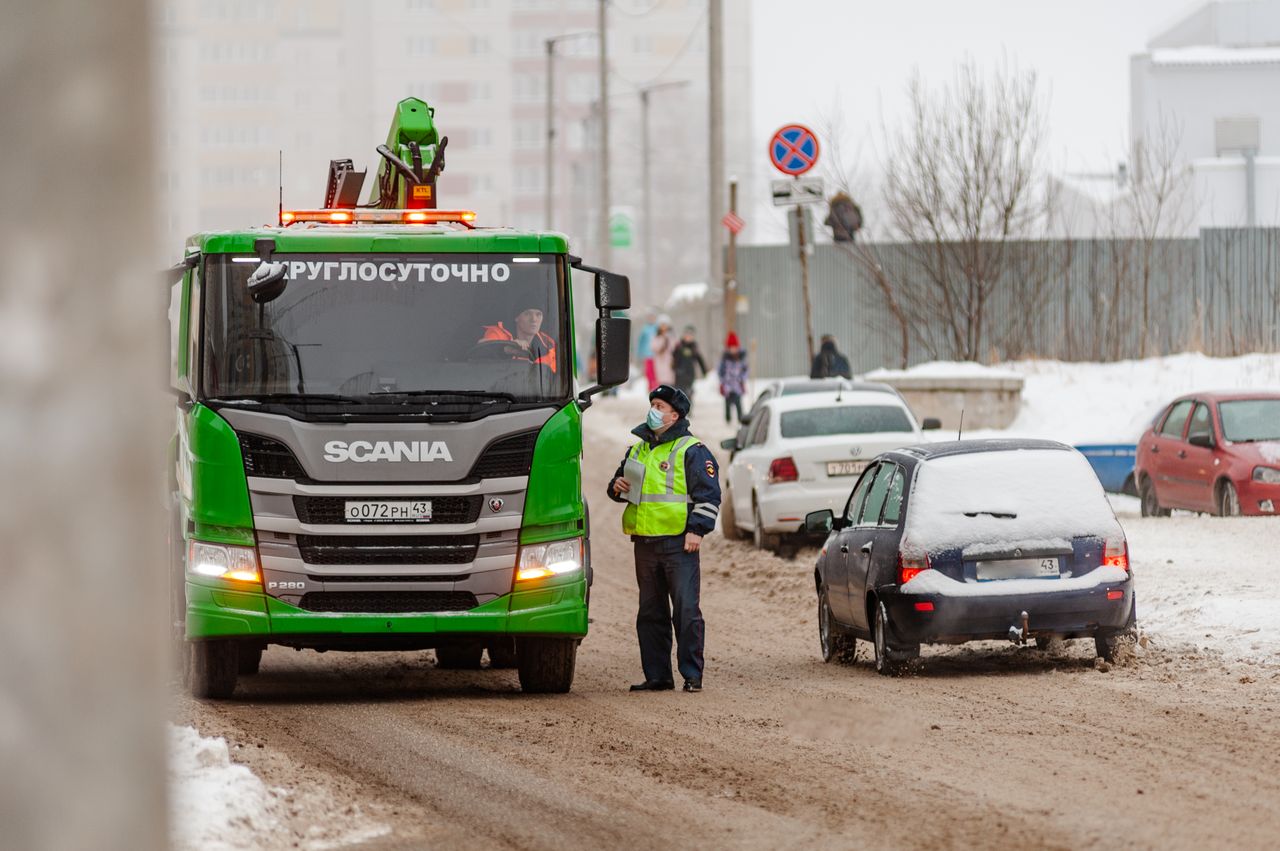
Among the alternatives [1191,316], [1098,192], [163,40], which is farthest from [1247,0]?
[163,40]

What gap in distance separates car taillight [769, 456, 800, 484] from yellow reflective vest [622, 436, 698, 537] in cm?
757

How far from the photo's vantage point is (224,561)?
459 inches

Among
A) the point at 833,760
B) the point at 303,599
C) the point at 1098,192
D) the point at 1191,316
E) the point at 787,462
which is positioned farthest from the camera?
the point at 1098,192

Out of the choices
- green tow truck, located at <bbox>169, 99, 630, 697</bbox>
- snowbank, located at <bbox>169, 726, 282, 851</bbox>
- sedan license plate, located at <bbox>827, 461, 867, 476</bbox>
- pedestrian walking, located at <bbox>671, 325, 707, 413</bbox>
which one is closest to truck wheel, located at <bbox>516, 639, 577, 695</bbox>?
green tow truck, located at <bbox>169, 99, 630, 697</bbox>

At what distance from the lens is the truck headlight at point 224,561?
11.6 metres

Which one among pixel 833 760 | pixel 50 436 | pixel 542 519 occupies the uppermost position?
pixel 50 436

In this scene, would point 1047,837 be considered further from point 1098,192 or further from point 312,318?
point 1098,192

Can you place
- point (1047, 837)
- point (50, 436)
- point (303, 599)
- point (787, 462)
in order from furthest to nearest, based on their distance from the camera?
point (787, 462)
point (303, 599)
point (1047, 837)
point (50, 436)

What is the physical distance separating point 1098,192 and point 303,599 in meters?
60.1

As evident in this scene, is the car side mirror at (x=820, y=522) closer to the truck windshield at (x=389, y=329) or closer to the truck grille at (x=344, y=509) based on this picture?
the truck windshield at (x=389, y=329)

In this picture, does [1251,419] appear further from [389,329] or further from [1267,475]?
[389,329]

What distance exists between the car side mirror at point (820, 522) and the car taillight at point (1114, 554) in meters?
2.18

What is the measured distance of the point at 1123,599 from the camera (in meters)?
12.6

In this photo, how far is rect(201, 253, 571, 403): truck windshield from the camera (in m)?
11.8
